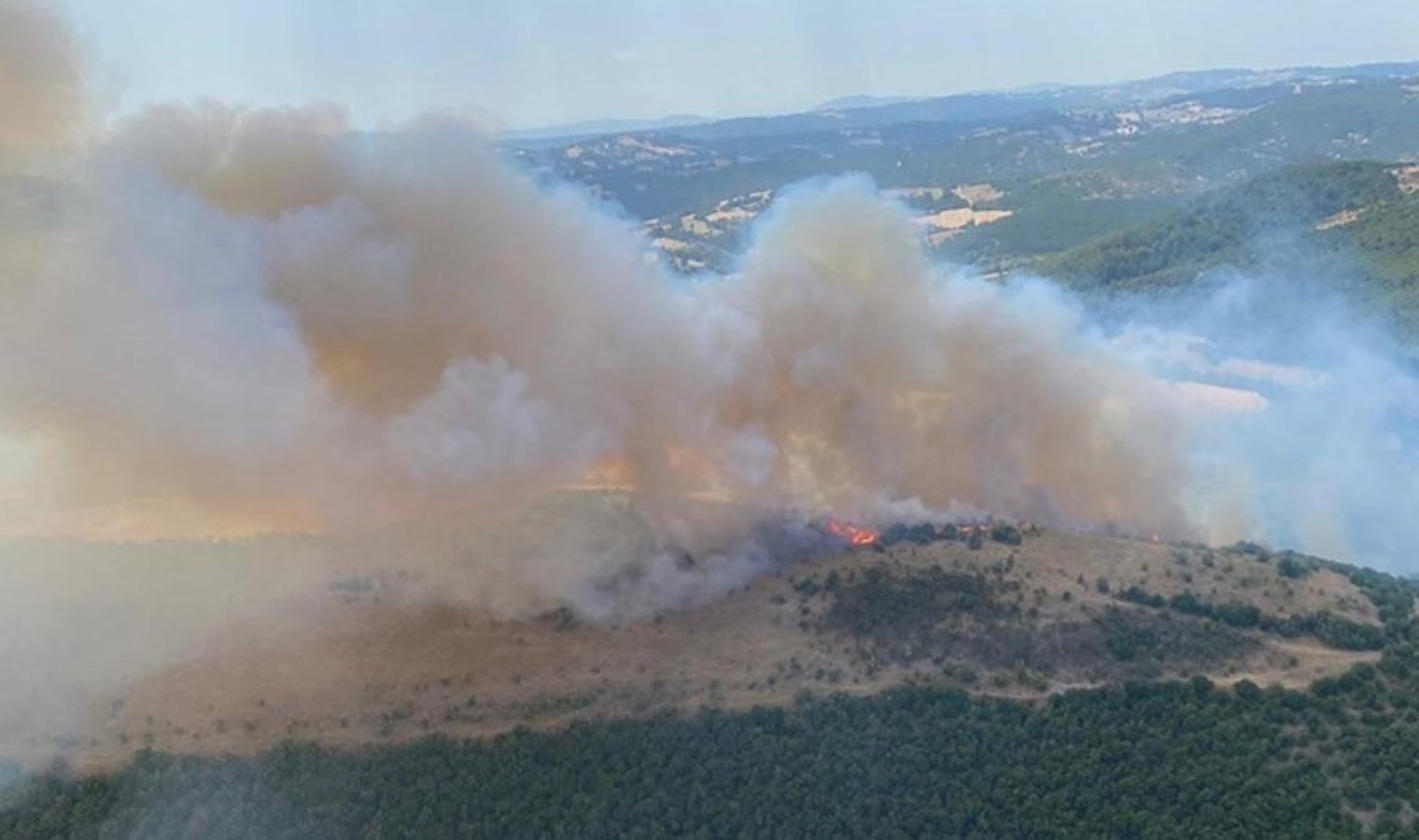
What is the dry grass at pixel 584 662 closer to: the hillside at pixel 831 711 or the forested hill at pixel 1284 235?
the hillside at pixel 831 711

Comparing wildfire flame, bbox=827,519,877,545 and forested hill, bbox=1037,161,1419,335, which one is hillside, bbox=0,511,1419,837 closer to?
wildfire flame, bbox=827,519,877,545

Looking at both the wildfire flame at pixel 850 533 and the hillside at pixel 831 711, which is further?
the wildfire flame at pixel 850 533

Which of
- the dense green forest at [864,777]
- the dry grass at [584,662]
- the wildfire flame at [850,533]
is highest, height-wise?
the wildfire flame at [850,533]

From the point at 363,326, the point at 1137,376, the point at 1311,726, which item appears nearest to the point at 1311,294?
the point at 1137,376

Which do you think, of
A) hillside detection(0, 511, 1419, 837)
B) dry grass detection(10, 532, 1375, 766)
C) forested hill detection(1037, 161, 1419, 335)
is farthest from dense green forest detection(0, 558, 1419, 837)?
forested hill detection(1037, 161, 1419, 335)

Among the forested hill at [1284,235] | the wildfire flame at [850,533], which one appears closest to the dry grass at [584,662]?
the wildfire flame at [850,533]

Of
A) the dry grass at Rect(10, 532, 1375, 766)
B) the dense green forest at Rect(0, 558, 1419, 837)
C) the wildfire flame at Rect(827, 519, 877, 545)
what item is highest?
the wildfire flame at Rect(827, 519, 877, 545)
